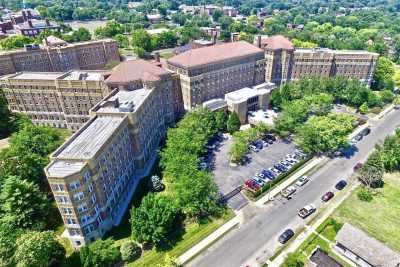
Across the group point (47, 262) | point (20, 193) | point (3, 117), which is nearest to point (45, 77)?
point (3, 117)

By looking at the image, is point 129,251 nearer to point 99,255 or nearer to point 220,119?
point 99,255

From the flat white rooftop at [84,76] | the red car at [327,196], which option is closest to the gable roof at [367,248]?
the red car at [327,196]

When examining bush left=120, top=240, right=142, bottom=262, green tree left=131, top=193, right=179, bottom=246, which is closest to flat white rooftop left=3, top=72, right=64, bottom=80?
A: green tree left=131, top=193, right=179, bottom=246

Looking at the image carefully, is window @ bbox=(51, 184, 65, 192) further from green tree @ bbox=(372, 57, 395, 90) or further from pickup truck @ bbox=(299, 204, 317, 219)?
green tree @ bbox=(372, 57, 395, 90)

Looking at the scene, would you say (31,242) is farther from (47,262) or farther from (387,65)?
(387,65)

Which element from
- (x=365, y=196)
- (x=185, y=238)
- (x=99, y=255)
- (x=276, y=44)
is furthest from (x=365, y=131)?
(x=99, y=255)

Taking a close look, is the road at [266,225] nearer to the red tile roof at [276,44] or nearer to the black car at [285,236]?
the black car at [285,236]
